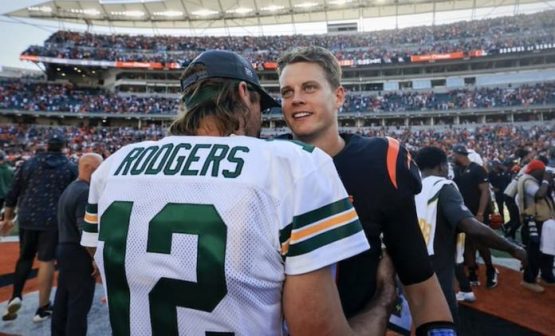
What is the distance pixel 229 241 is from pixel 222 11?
49497 mm

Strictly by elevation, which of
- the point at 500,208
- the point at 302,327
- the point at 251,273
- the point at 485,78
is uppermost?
the point at 485,78

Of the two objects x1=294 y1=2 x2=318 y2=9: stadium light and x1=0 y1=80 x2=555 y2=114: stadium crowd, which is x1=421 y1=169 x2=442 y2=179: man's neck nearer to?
x1=0 y1=80 x2=555 y2=114: stadium crowd

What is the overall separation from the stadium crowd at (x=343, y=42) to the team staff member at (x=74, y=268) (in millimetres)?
42731

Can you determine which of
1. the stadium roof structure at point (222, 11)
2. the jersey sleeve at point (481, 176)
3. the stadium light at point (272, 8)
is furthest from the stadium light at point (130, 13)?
the jersey sleeve at point (481, 176)

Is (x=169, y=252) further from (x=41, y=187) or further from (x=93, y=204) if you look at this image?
(x=41, y=187)

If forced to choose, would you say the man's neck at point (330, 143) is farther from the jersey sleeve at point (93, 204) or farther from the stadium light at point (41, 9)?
the stadium light at point (41, 9)

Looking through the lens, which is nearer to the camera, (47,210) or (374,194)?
(374,194)

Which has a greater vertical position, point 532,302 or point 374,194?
point 374,194

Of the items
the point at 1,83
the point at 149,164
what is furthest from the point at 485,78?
the point at 1,83

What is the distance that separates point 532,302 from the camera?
16.5 ft

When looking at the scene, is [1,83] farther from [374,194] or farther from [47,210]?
[374,194]

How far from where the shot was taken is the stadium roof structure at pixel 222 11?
142 feet

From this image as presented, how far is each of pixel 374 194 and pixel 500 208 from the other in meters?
10.3

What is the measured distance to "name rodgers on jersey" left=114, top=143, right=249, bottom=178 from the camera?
1.11 m
